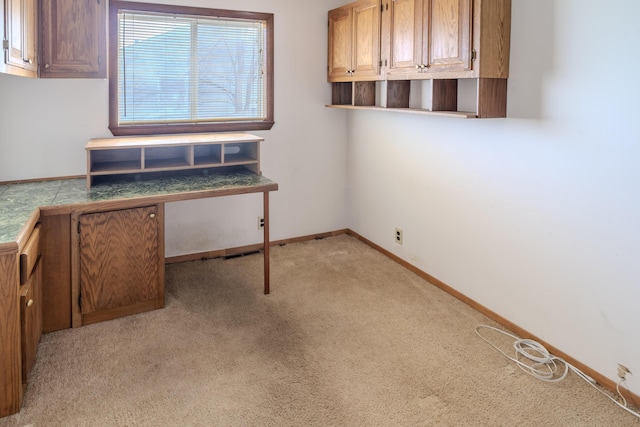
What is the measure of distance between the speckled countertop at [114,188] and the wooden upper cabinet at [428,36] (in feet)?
3.94

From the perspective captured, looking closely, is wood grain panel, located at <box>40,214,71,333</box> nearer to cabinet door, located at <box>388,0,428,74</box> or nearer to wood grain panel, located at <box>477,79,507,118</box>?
cabinet door, located at <box>388,0,428,74</box>

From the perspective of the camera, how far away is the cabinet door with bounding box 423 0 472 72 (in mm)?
2521

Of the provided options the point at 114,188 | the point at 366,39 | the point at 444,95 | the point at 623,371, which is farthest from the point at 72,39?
the point at 623,371

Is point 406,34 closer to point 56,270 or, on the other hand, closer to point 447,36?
point 447,36

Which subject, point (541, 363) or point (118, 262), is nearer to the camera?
point (541, 363)

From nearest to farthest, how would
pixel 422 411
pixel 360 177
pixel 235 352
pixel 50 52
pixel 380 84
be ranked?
1. pixel 422 411
2. pixel 235 352
3. pixel 50 52
4. pixel 380 84
5. pixel 360 177

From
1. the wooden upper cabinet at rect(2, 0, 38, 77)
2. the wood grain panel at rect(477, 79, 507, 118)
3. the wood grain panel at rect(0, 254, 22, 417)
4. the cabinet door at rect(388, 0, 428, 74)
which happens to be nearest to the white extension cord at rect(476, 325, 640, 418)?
the wood grain panel at rect(477, 79, 507, 118)

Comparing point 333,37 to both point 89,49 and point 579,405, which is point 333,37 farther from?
point 579,405

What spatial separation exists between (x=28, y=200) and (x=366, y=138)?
8.56 feet

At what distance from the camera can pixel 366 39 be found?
351 cm

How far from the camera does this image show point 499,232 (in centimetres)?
281

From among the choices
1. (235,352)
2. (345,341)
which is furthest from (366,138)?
(235,352)

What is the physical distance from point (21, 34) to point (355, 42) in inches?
A: 88.7

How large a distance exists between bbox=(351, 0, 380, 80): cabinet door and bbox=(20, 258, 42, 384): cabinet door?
2501 mm
